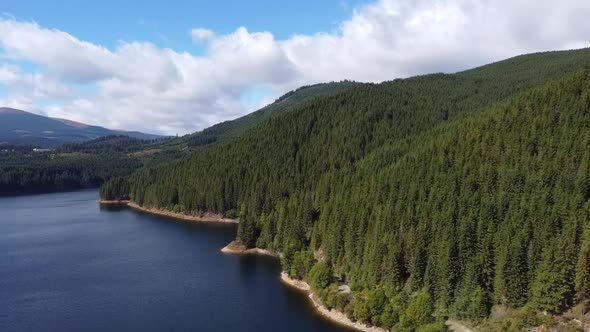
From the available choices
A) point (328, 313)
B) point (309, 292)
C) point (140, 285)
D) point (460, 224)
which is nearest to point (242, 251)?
point (140, 285)

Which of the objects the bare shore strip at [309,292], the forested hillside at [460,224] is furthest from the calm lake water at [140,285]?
the forested hillside at [460,224]

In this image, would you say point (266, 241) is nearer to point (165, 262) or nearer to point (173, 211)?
point (165, 262)

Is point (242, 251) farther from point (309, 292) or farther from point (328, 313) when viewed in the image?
point (328, 313)

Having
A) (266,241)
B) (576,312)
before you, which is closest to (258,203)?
(266,241)

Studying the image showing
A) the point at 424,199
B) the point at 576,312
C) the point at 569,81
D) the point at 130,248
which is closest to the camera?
the point at 576,312

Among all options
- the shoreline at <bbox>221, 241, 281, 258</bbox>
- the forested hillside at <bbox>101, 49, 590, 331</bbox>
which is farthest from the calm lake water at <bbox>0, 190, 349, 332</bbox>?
the forested hillside at <bbox>101, 49, 590, 331</bbox>

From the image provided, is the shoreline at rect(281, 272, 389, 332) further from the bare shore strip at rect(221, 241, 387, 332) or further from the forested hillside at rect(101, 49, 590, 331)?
the forested hillside at rect(101, 49, 590, 331)
